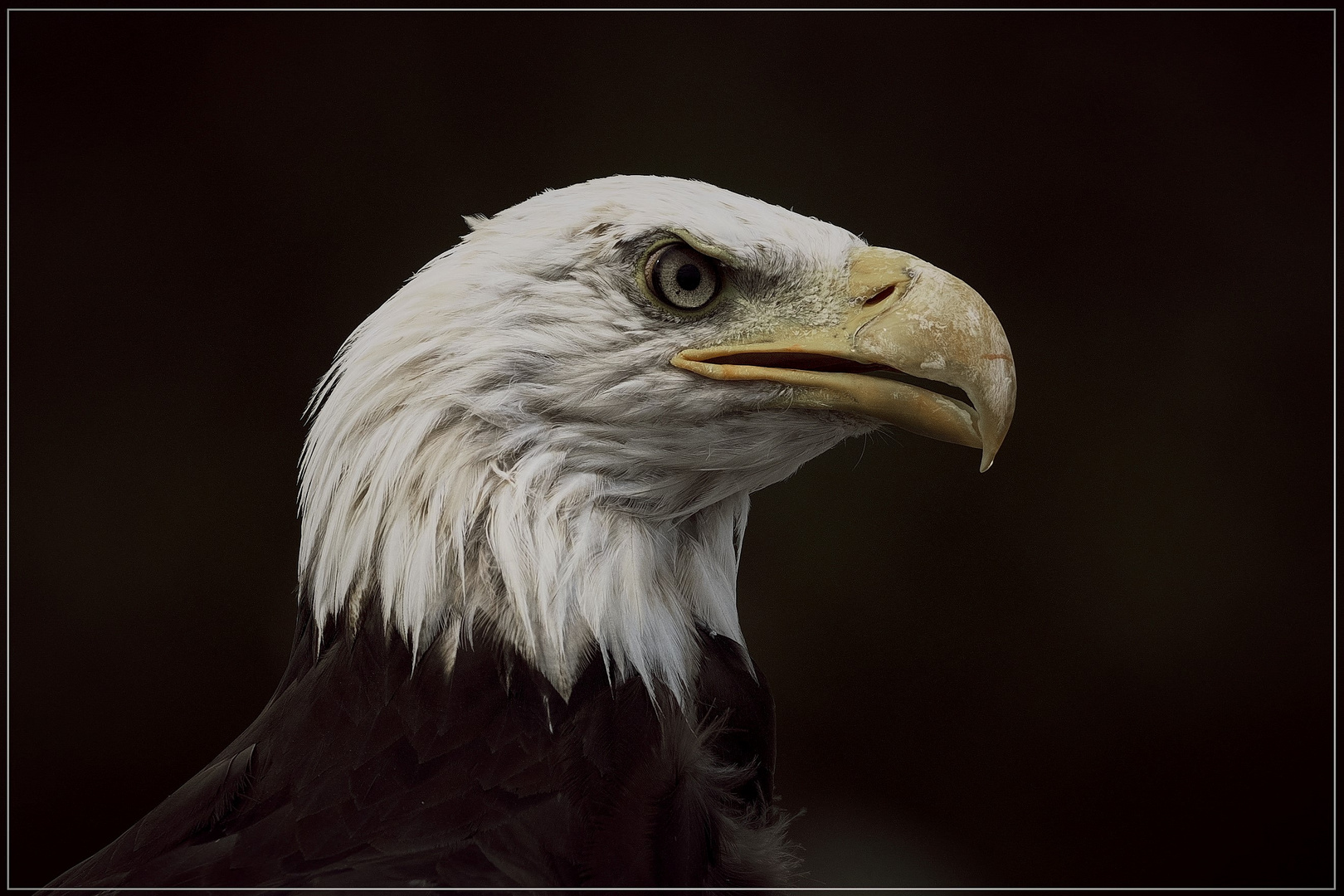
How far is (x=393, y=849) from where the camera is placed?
3.41 ft

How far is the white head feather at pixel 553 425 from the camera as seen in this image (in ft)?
3.90


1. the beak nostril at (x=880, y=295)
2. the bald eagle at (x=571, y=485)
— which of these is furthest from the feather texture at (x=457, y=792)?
the beak nostril at (x=880, y=295)

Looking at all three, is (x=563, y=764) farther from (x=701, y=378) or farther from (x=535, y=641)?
(x=701, y=378)

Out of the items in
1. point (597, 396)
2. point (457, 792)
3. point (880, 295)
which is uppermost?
point (880, 295)

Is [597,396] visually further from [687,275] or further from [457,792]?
[457,792]

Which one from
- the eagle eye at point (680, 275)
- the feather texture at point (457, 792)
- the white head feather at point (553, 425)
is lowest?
the feather texture at point (457, 792)

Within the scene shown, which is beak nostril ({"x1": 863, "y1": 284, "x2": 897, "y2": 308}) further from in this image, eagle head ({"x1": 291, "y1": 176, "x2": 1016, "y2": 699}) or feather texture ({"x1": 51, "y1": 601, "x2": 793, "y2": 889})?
feather texture ({"x1": 51, "y1": 601, "x2": 793, "y2": 889})

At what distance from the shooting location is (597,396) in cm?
121

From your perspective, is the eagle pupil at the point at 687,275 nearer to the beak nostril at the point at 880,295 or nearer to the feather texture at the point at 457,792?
the beak nostril at the point at 880,295

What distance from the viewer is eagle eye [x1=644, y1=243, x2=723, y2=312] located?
47.7 inches

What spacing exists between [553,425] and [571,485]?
0.25 feet

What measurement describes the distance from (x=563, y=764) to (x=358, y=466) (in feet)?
1.41

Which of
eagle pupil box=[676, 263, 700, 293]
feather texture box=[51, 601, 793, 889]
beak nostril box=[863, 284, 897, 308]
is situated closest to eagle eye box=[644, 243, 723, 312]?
eagle pupil box=[676, 263, 700, 293]

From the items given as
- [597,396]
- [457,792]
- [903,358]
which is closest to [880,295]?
[903,358]
